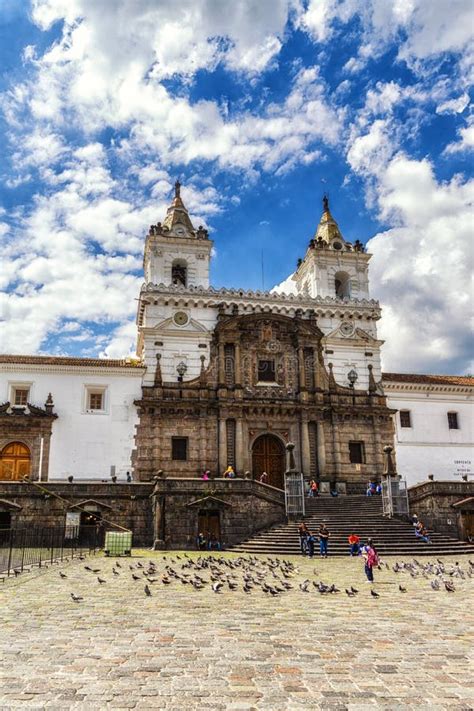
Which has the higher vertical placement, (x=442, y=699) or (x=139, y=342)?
(x=139, y=342)

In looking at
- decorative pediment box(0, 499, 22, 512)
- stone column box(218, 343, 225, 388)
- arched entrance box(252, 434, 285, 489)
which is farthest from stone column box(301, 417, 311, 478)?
decorative pediment box(0, 499, 22, 512)

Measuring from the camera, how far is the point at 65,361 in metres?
35.4

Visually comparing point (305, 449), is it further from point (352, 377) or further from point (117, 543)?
point (117, 543)

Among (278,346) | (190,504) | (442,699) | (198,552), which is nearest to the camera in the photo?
(442,699)

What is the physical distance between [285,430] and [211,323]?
8.42 meters

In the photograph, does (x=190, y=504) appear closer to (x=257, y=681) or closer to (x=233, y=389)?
(x=233, y=389)

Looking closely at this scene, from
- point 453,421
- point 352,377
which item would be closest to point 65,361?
point 352,377

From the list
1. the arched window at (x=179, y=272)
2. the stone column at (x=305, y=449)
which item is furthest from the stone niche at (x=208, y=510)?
the arched window at (x=179, y=272)

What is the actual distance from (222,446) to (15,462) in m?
11.8

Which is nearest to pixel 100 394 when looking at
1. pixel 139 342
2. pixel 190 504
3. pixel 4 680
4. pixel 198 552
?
pixel 139 342

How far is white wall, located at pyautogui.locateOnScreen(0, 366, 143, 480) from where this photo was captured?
33656mm

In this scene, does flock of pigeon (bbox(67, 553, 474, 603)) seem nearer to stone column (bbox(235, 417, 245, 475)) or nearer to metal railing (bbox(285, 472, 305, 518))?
metal railing (bbox(285, 472, 305, 518))

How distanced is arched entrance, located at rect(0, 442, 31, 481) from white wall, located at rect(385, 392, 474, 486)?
22.9m

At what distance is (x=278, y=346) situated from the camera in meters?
38.4
